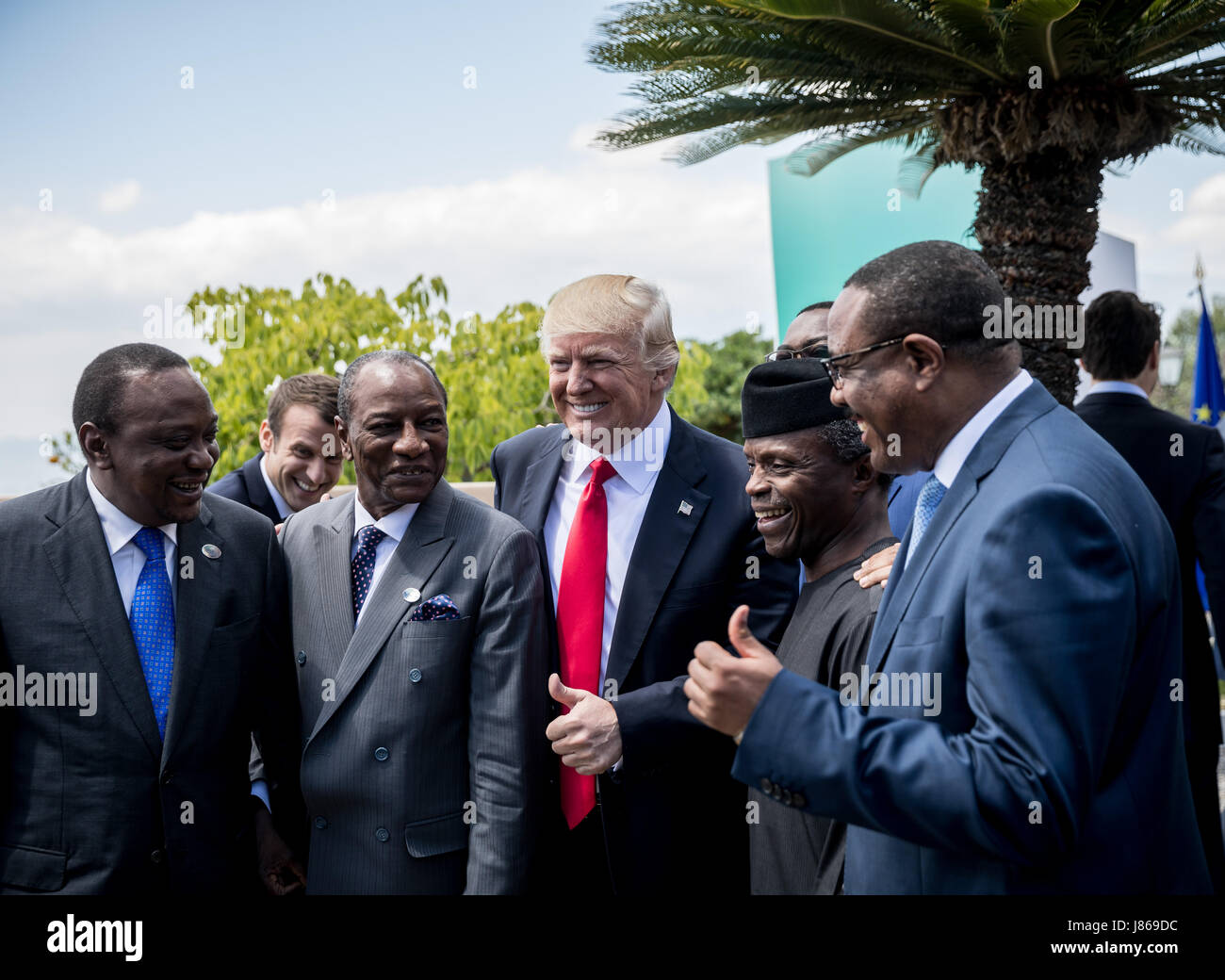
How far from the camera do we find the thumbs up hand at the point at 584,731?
3.14 m

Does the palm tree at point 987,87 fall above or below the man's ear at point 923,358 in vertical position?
above

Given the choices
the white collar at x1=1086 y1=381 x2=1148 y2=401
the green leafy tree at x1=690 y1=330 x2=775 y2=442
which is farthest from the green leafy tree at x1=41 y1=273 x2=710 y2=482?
the green leafy tree at x1=690 y1=330 x2=775 y2=442

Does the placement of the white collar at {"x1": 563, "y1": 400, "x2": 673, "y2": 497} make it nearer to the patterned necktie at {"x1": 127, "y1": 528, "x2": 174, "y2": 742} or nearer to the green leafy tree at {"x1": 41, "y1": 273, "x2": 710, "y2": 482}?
the patterned necktie at {"x1": 127, "y1": 528, "x2": 174, "y2": 742}

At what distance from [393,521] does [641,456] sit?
82 centimetres

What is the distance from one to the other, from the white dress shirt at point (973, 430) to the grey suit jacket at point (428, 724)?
4.24 ft

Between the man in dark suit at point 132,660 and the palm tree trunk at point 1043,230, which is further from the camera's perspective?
the palm tree trunk at point 1043,230

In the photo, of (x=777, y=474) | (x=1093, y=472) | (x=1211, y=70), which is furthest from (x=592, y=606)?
(x=1211, y=70)

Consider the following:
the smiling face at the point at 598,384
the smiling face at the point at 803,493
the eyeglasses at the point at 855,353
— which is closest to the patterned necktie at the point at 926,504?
the eyeglasses at the point at 855,353

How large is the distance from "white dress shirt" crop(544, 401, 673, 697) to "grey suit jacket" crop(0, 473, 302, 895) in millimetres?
979

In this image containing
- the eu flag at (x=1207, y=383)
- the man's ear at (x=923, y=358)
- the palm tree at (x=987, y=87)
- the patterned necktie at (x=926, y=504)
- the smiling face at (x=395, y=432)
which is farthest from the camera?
the eu flag at (x=1207, y=383)

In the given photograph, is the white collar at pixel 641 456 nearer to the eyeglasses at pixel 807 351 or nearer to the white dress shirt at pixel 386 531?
the eyeglasses at pixel 807 351

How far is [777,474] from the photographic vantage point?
3137 millimetres

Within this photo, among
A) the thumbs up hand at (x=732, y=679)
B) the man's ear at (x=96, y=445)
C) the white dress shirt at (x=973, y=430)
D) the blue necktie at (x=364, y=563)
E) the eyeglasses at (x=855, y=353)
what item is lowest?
the thumbs up hand at (x=732, y=679)

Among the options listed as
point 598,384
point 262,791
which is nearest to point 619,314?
point 598,384
